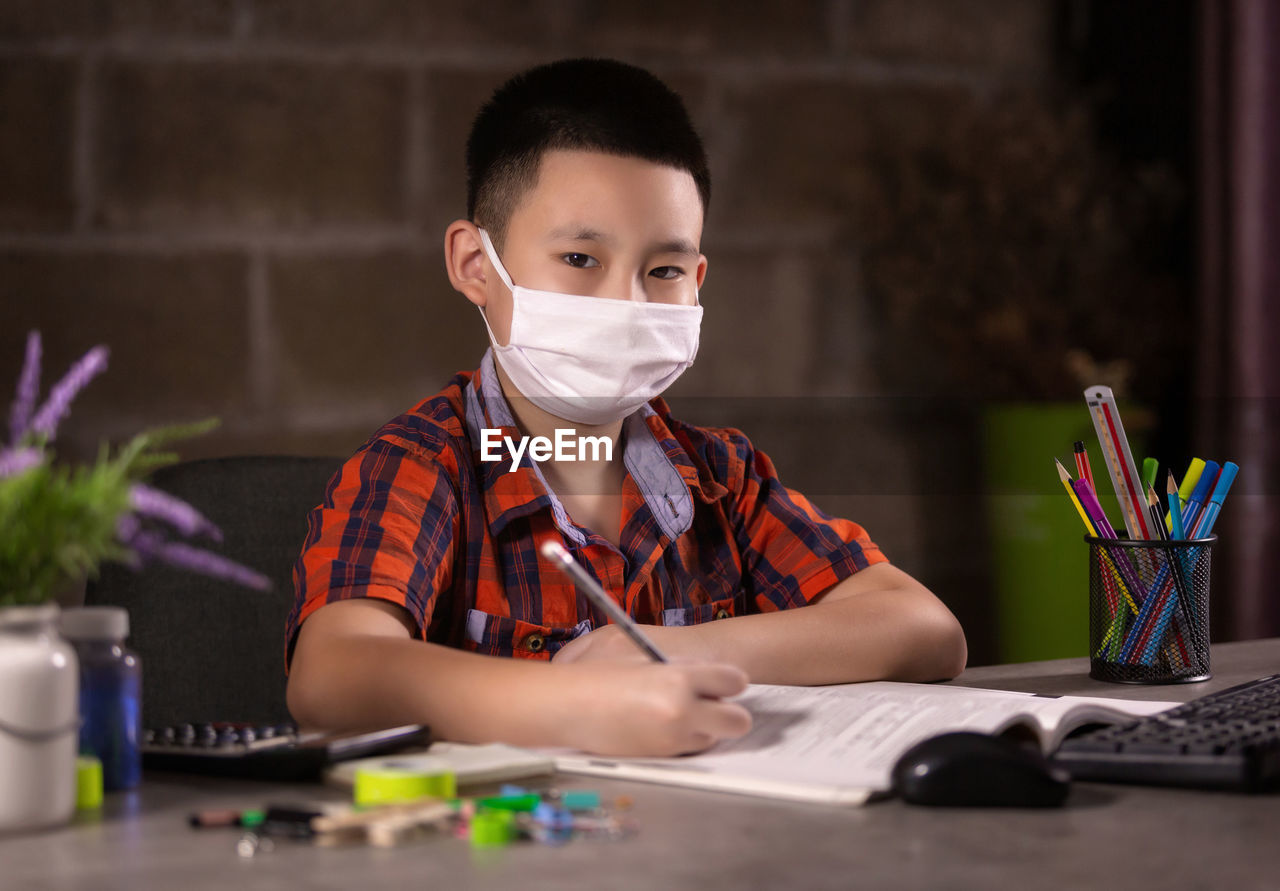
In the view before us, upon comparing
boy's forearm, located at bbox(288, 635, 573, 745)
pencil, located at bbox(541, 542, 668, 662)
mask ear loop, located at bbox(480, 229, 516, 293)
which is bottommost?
boy's forearm, located at bbox(288, 635, 573, 745)

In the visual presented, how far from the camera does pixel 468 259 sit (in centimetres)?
135

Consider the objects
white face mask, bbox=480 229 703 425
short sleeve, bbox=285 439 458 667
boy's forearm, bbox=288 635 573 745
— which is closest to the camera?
boy's forearm, bbox=288 635 573 745

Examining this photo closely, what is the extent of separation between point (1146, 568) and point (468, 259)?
67 cm

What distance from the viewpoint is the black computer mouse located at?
0.68 metres

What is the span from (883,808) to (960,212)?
2.03 metres

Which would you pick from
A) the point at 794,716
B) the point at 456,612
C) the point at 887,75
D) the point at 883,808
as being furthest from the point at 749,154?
the point at 883,808

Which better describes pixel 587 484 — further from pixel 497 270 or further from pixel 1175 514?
pixel 1175 514

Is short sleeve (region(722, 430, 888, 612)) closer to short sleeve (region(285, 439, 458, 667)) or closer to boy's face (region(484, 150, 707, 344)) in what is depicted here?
boy's face (region(484, 150, 707, 344))

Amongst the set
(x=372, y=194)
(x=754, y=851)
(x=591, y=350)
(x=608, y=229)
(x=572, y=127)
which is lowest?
(x=754, y=851)

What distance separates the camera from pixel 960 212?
2.57 m

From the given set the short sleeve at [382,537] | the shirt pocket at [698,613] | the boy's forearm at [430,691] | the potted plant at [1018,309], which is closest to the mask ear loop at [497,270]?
the short sleeve at [382,537]

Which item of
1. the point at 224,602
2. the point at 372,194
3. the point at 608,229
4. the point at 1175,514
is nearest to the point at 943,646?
the point at 1175,514

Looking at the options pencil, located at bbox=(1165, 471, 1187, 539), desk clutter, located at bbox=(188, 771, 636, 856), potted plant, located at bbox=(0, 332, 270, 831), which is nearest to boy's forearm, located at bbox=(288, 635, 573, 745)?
desk clutter, located at bbox=(188, 771, 636, 856)

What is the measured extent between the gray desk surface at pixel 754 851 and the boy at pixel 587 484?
0.30 m
